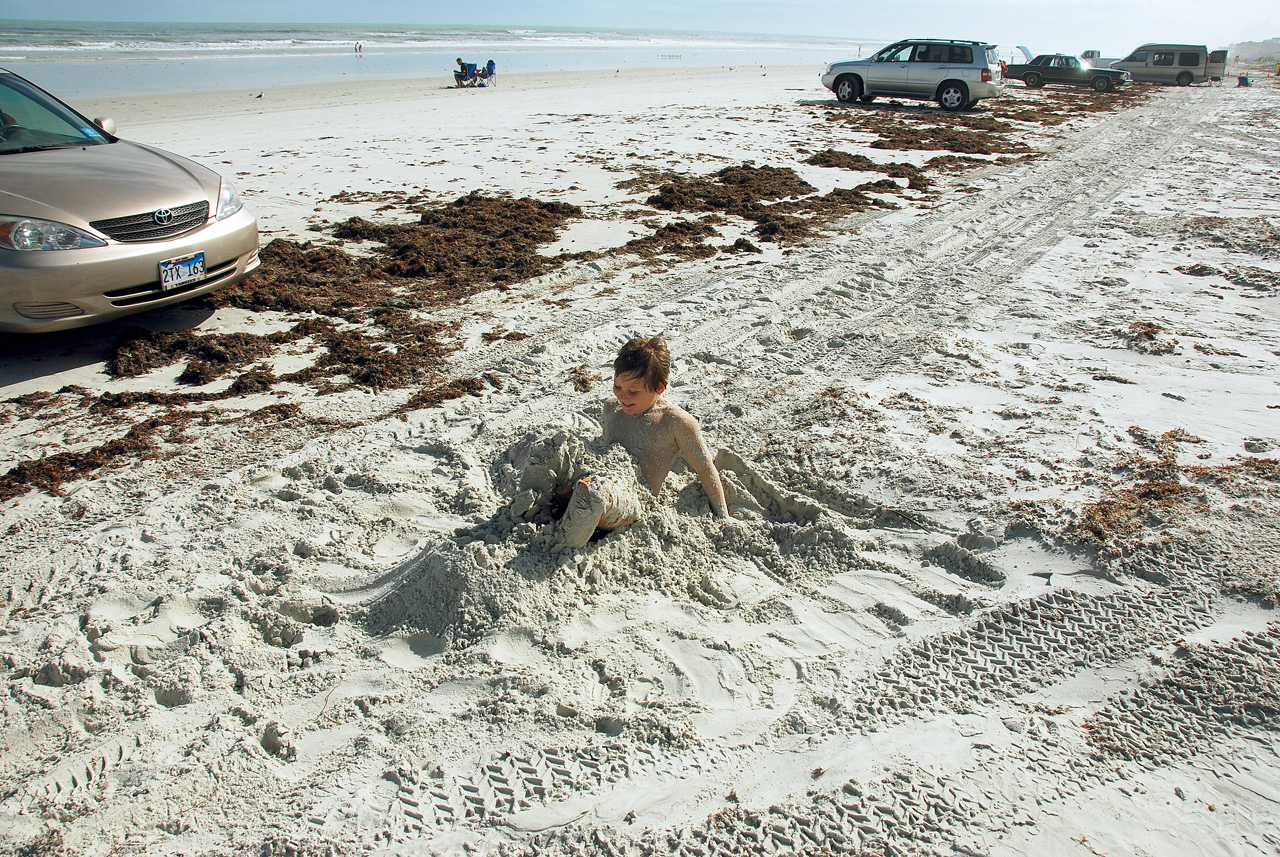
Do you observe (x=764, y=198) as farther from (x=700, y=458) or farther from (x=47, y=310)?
(x=47, y=310)

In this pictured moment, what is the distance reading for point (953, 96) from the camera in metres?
19.7

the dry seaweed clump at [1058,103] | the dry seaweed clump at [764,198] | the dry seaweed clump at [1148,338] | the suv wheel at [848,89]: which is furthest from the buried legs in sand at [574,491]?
the suv wheel at [848,89]

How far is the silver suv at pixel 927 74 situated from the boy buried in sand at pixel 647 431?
20.2 m

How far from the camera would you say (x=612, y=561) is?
3.02 metres

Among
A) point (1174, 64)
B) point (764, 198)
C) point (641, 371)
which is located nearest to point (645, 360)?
point (641, 371)

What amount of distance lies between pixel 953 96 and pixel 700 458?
66.6ft

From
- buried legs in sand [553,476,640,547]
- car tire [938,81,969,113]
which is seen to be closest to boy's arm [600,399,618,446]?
buried legs in sand [553,476,640,547]

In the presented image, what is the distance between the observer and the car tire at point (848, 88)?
20.8m

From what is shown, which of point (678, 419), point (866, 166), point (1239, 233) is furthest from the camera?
point (866, 166)

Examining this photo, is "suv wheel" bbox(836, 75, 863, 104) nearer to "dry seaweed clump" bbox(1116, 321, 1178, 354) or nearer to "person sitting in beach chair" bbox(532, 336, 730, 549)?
"dry seaweed clump" bbox(1116, 321, 1178, 354)

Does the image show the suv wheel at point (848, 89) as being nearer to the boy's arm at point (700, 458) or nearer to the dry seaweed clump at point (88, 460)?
the boy's arm at point (700, 458)

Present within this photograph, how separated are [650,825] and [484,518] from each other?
1700mm

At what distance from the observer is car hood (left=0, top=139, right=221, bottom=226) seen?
4668mm

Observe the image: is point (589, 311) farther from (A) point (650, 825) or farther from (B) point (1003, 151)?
(B) point (1003, 151)
